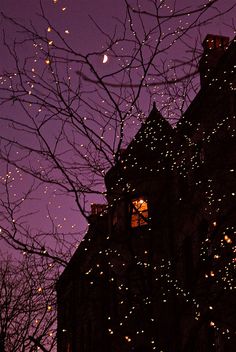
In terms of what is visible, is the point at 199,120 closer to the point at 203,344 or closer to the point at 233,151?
the point at 233,151

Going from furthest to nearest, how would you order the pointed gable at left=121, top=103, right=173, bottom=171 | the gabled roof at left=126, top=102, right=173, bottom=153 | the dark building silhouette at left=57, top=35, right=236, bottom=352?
the gabled roof at left=126, top=102, right=173, bottom=153, the pointed gable at left=121, top=103, right=173, bottom=171, the dark building silhouette at left=57, top=35, right=236, bottom=352

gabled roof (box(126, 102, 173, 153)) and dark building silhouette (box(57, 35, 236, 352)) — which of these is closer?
dark building silhouette (box(57, 35, 236, 352))

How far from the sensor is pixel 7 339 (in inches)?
971

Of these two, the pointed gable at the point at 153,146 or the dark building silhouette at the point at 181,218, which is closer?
the dark building silhouette at the point at 181,218

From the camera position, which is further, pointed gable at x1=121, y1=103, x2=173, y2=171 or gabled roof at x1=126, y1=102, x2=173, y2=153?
gabled roof at x1=126, y1=102, x2=173, y2=153

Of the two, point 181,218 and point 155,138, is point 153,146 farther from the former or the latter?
point 181,218

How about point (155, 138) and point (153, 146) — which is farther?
point (153, 146)

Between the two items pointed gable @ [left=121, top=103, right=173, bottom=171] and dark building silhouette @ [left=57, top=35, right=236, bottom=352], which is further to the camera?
pointed gable @ [left=121, top=103, right=173, bottom=171]

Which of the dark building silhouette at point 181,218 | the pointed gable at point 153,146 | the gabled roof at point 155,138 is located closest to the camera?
the dark building silhouette at point 181,218

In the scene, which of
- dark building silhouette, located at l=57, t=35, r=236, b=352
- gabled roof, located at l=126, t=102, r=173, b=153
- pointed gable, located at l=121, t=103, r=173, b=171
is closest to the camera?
dark building silhouette, located at l=57, t=35, r=236, b=352

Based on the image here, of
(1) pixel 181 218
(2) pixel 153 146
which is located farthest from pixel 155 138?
(1) pixel 181 218

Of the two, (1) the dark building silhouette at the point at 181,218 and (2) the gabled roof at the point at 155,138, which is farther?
(2) the gabled roof at the point at 155,138

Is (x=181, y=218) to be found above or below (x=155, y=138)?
below

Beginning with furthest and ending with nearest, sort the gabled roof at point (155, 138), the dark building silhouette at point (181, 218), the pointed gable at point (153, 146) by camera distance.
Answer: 1. the gabled roof at point (155, 138)
2. the pointed gable at point (153, 146)
3. the dark building silhouette at point (181, 218)
